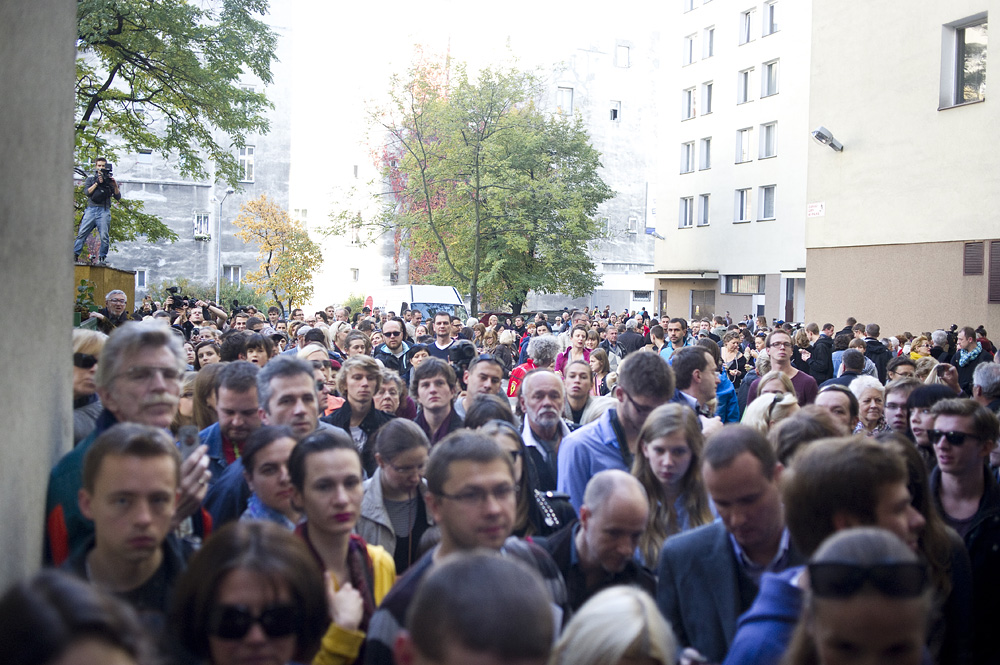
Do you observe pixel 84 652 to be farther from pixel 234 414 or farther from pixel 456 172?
pixel 456 172

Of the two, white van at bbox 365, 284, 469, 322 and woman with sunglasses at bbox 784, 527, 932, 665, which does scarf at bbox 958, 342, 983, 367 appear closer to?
woman with sunglasses at bbox 784, 527, 932, 665

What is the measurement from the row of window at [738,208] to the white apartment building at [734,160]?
5 cm

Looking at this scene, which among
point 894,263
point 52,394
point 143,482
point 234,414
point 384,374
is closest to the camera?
point 143,482

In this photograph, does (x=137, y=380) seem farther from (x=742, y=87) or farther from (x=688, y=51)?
(x=688, y=51)

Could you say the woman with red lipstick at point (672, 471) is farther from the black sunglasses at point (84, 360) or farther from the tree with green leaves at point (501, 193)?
the tree with green leaves at point (501, 193)

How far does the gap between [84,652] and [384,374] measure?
517 cm

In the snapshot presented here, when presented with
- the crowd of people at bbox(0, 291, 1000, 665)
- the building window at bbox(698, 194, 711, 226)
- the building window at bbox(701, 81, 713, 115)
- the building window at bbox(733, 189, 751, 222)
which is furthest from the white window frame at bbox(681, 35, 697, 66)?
the crowd of people at bbox(0, 291, 1000, 665)

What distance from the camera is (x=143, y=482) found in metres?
3.08

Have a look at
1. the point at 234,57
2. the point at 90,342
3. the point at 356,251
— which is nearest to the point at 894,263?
the point at 234,57

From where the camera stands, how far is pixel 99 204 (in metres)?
14.8

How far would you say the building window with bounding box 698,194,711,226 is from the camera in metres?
41.4

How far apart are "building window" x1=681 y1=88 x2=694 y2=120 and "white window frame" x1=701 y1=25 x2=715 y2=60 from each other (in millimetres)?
1795

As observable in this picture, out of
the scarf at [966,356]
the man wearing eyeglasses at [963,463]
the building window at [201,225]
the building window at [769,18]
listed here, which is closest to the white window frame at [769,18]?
the building window at [769,18]

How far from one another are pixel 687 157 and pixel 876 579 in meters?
42.1
